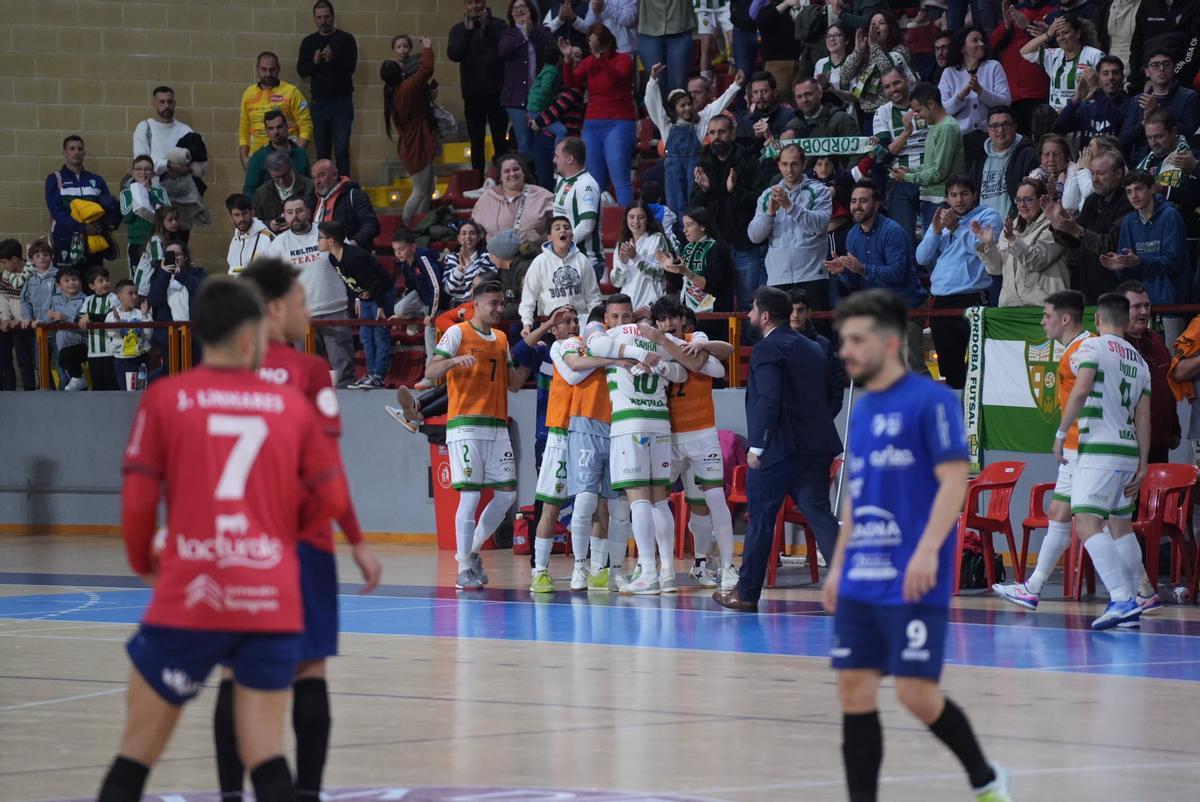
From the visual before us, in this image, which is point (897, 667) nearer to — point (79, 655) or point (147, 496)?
point (147, 496)

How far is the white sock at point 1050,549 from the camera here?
12320 millimetres

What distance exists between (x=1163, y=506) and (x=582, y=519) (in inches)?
173

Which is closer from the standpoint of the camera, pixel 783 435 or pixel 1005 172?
pixel 783 435

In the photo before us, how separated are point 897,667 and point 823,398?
685 centimetres

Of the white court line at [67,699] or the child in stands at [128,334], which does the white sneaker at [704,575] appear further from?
the child in stands at [128,334]

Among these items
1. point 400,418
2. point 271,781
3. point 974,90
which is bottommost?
point 271,781

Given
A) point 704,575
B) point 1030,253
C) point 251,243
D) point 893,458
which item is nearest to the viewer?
point 893,458

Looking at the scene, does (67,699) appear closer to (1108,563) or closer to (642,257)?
(1108,563)

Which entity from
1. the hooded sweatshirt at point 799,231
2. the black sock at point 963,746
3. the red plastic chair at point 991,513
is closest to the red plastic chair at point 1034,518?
the red plastic chair at point 991,513

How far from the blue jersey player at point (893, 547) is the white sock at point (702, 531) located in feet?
27.0

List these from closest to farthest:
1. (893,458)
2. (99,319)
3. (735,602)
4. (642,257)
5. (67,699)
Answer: (893,458), (67,699), (735,602), (642,257), (99,319)

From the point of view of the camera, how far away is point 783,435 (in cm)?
1237

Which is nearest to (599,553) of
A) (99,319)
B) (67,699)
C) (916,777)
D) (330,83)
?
(67,699)

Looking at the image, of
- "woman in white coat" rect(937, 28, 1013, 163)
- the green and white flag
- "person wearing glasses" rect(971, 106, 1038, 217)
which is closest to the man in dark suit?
the green and white flag
